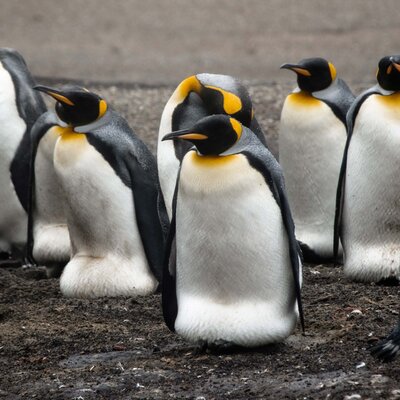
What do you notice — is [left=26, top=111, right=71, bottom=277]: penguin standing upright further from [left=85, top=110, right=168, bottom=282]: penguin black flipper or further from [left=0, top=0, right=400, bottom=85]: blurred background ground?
[left=0, top=0, right=400, bottom=85]: blurred background ground

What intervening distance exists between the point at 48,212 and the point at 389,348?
3.02m

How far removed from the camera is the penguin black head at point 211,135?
4438mm

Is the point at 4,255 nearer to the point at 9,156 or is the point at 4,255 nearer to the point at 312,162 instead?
the point at 9,156

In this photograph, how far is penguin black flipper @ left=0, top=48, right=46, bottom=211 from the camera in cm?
718

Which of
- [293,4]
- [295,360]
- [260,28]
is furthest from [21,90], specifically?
[293,4]

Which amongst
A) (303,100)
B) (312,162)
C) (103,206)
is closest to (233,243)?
(103,206)

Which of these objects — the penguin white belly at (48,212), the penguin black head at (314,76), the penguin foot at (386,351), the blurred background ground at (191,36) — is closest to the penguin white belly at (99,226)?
the penguin white belly at (48,212)

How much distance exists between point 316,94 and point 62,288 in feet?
6.58

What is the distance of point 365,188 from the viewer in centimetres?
585

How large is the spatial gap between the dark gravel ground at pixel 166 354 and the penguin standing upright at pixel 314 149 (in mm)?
750

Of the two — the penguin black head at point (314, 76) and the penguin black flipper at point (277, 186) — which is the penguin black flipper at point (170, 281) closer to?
the penguin black flipper at point (277, 186)

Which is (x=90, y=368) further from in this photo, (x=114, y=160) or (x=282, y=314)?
(x=114, y=160)

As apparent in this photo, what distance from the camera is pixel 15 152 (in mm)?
7199

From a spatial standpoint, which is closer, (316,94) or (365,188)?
(365,188)
